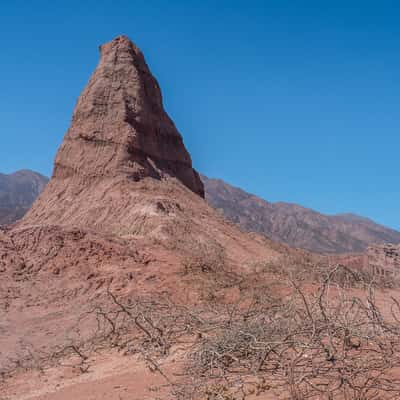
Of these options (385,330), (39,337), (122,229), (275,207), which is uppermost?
(275,207)

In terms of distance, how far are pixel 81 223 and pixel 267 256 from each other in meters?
7.98

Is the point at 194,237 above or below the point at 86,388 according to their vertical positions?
above

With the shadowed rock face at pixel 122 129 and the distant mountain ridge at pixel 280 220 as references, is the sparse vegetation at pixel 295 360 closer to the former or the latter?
the shadowed rock face at pixel 122 129

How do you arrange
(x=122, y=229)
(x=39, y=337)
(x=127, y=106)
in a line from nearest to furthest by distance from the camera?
1. (x=39, y=337)
2. (x=122, y=229)
3. (x=127, y=106)

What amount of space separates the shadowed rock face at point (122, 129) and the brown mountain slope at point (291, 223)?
66.8 meters

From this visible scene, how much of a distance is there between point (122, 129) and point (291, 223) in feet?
311

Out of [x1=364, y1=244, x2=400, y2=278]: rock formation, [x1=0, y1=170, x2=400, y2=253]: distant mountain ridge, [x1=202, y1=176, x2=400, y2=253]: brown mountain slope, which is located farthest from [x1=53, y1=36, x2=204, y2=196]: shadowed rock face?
[x1=0, y1=170, x2=400, y2=253]: distant mountain ridge

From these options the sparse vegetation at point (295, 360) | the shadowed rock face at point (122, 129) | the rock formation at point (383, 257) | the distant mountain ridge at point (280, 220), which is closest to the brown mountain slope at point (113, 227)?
the shadowed rock face at point (122, 129)

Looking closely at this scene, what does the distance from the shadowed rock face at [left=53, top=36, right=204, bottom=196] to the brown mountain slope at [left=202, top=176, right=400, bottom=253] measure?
66783mm

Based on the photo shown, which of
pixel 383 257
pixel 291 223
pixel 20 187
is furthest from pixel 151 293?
pixel 20 187

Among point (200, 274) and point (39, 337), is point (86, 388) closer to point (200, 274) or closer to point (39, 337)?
point (39, 337)

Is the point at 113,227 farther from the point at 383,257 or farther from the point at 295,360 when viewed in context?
the point at 383,257

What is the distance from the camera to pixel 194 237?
1838 cm

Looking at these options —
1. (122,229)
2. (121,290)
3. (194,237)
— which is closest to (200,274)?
(121,290)
